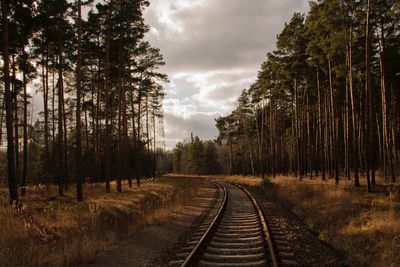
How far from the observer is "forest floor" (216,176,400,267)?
990cm

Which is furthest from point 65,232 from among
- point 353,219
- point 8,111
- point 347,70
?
point 347,70

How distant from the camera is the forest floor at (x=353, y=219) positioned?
9.90 metres

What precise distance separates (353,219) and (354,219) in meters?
0.04

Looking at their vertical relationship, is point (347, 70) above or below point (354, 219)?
above

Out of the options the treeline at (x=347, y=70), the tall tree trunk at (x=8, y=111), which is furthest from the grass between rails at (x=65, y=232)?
the treeline at (x=347, y=70)

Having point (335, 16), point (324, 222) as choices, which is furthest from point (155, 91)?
point (324, 222)

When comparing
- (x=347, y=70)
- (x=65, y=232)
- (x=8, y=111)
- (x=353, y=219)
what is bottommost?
(x=353, y=219)

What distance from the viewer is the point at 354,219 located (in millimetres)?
14805

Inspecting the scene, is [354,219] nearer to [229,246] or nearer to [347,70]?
[229,246]

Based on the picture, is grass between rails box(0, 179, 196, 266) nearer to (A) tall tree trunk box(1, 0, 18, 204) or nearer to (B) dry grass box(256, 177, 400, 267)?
(A) tall tree trunk box(1, 0, 18, 204)

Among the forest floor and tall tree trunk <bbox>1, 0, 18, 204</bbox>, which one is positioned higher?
tall tree trunk <bbox>1, 0, 18, 204</bbox>

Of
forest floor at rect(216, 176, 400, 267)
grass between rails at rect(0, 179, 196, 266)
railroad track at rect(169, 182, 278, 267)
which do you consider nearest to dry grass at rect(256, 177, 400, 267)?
forest floor at rect(216, 176, 400, 267)

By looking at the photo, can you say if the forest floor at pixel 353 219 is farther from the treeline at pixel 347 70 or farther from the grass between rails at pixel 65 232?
the grass between rails at pixel 65 232

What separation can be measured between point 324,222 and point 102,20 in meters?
18.8
